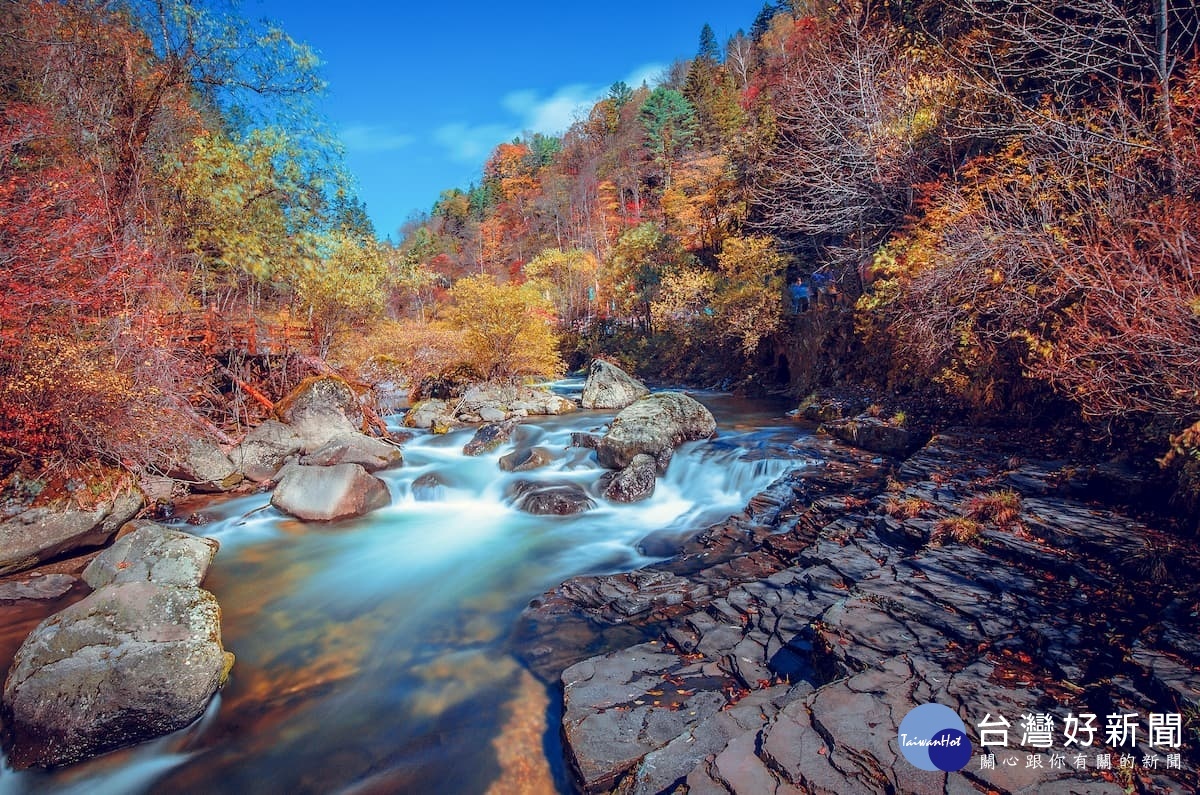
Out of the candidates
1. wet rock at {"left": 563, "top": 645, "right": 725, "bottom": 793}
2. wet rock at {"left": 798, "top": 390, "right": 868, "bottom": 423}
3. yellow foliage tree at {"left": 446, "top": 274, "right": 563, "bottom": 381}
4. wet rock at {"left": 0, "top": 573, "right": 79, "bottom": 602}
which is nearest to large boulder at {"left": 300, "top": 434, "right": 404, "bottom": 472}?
wet rock at {"left": 0, "top": 573, "right": 79, "bottom": 602}

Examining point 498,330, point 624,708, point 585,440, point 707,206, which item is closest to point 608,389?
point 498,330

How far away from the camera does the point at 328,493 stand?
28.2 ft

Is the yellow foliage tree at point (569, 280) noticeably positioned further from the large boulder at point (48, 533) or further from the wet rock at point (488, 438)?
the large boulder at point (48, 533)

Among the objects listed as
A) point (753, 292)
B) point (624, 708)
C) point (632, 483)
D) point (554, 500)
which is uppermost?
point (753, 292)

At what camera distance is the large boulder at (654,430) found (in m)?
9.77

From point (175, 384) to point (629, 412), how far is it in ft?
26.0

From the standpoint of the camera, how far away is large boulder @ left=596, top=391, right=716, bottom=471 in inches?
384

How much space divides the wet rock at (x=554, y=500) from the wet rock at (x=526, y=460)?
41.3 inches

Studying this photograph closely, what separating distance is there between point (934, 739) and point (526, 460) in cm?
858

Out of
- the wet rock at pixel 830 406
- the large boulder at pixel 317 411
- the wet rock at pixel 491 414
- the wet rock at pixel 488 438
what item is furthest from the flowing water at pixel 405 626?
the wet rock at pixel 491 414

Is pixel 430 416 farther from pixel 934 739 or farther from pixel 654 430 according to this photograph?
pixel 934 739

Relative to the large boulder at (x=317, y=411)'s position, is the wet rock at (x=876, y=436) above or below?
below

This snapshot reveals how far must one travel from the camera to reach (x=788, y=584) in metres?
5.02

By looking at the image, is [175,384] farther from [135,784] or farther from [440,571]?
[135,784]
